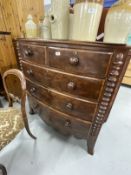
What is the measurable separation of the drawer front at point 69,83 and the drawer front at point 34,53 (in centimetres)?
7

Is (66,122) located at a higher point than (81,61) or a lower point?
lower

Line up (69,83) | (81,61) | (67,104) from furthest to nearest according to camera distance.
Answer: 1. (67,104)
2. (69,83)
3. (81,61)

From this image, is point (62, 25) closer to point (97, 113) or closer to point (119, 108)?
point (97, 113)

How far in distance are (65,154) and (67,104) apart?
22.7 inches

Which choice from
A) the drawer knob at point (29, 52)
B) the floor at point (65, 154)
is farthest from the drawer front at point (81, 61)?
the floor at point (65, 154)

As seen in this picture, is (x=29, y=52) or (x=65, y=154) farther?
(x=65, y=154)

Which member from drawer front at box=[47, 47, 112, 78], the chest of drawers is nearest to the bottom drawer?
the chest of drawers

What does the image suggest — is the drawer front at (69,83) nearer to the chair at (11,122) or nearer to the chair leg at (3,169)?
the chair at (11,122)

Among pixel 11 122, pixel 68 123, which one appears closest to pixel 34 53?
pixel 11 122

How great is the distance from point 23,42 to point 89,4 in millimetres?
650

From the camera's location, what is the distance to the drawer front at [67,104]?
0.87 m

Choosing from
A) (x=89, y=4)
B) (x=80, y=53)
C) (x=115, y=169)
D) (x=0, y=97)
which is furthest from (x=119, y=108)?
(x=0, y=97)

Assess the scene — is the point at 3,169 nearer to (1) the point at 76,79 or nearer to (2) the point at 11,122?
(2) the point at 11,122

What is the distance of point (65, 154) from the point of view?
1.17 metres
